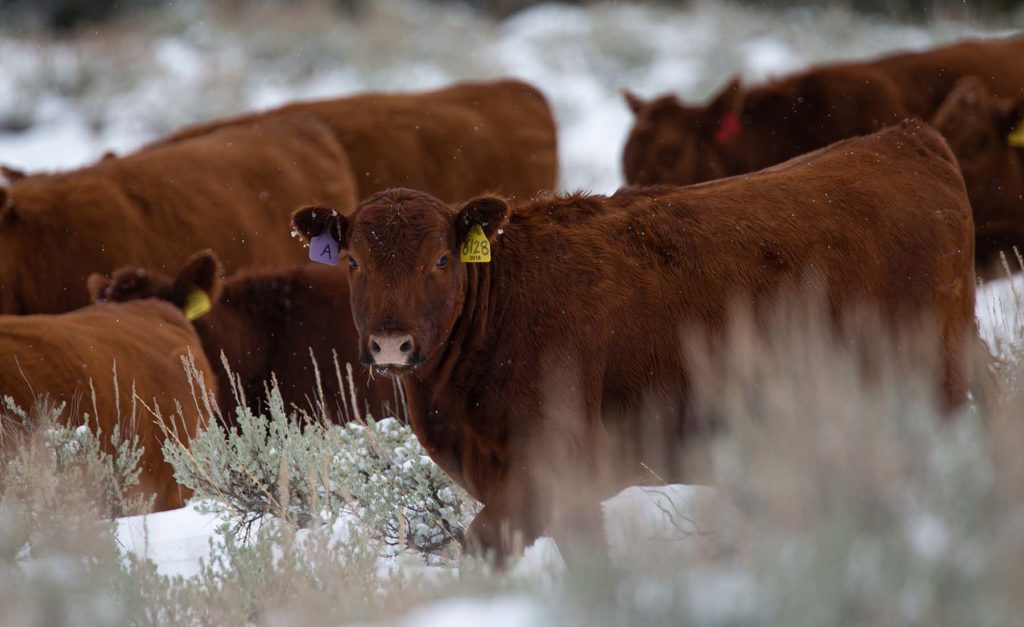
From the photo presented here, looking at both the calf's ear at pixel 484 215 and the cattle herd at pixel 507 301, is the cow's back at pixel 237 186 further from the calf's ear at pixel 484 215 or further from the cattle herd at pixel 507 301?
the calf's ear at pixel 484 215

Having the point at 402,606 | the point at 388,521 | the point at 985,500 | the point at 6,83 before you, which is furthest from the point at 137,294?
the point at 6,83

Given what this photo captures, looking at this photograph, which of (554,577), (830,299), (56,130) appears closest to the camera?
(554,577)

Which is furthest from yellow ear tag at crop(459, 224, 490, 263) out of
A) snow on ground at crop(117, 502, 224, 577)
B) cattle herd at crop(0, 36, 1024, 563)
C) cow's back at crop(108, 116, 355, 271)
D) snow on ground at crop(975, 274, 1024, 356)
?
cow's back at crop(108, 116, 355, 271)

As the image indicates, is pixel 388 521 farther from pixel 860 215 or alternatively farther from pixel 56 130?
pixel 56 130

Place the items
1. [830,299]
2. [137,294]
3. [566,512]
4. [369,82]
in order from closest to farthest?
[566,512] → [830,299] → [137,294] → [369,82]

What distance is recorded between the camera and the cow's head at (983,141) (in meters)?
8.80

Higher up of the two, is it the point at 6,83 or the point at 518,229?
the point at 6,83

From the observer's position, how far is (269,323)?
24.0 feet

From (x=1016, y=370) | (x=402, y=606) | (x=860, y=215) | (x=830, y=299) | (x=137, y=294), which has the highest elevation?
(x=137, y=294)

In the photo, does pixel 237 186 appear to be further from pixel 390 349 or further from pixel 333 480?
pixel 390 349

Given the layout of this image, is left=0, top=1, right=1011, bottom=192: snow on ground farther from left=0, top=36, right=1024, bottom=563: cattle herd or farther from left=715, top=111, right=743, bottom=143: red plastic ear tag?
left=0, top=36, right=1024, bottom=563: cattle herd

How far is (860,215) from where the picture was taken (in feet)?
15.6

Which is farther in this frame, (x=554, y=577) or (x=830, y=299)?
(x=830, y=299)

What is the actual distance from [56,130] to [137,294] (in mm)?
10940
